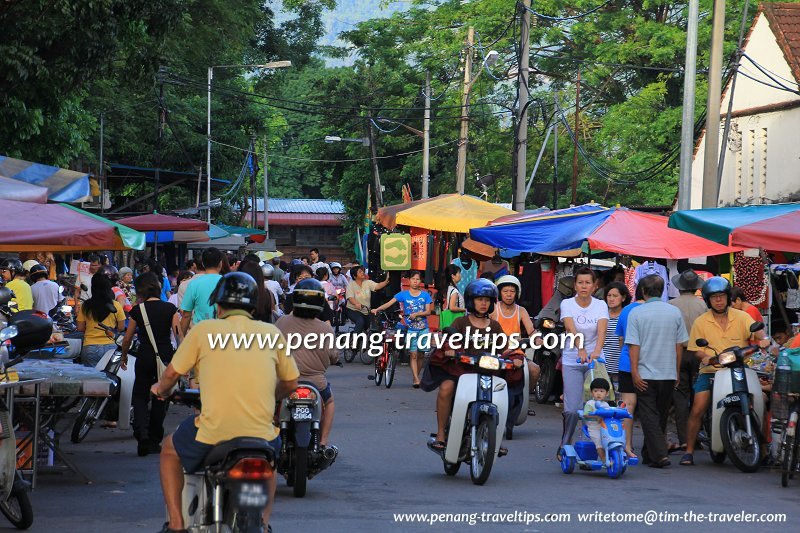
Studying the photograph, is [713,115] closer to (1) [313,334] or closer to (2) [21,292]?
(2) [21,292]

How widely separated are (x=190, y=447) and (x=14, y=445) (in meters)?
2.09

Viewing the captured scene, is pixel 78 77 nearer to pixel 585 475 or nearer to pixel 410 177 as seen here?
pixel 585 475

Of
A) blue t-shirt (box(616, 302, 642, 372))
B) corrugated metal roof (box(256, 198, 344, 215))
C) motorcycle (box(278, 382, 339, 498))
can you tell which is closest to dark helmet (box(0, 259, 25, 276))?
motorcycle (box(278, 382, 339, 498))

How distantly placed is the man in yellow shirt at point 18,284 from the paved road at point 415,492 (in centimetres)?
404

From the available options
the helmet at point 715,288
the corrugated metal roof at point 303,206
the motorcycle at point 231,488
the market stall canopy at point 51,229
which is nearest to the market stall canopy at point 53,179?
the market stall canopy at point 51,229

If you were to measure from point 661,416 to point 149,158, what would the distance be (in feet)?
113

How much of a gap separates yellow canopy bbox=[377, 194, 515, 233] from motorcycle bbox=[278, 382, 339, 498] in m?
13.7

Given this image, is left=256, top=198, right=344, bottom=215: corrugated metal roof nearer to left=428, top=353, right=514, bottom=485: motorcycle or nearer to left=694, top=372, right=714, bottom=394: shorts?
left=694, top=372, right=714, bottom=394: shorts

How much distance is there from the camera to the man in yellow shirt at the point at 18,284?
17.5m

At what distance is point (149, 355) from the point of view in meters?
12.7

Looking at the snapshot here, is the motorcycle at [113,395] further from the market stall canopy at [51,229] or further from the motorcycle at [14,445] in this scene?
the motorcycle at [14,445]

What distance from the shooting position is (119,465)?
39.0 feet

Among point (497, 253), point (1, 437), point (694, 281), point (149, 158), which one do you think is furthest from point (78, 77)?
point (149, 158)

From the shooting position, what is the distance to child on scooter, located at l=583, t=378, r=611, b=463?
38.5 feet
